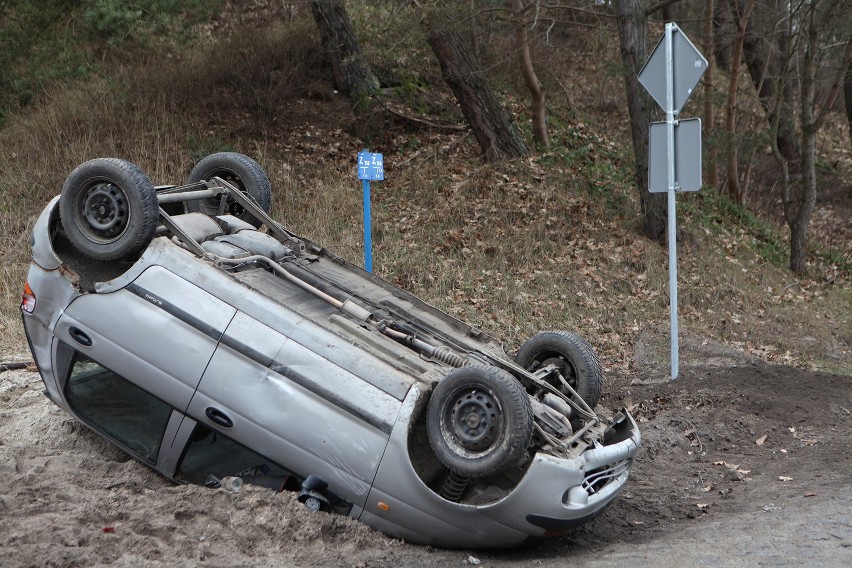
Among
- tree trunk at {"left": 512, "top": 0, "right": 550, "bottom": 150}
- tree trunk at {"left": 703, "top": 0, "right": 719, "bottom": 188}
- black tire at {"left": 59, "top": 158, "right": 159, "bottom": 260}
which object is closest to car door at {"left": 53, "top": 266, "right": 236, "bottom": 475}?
black tire at {"left": 59, "top": 158, "right": 159, "bottom": 260}

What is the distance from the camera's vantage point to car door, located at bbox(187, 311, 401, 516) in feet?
16.8

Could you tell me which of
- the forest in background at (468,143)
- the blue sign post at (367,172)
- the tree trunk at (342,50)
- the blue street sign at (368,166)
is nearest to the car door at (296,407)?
the blue sign post at (367,172)

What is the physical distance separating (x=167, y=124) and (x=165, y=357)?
11.0 metres

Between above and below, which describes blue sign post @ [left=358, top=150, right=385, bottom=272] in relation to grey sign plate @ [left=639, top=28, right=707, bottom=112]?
below

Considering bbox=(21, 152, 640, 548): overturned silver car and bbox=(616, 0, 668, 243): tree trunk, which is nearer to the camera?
bbox=(21, 152, 640, 548): overturned silver car

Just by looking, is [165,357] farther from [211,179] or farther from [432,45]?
[432,45]

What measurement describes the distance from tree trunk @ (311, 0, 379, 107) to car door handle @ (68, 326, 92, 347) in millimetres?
10821

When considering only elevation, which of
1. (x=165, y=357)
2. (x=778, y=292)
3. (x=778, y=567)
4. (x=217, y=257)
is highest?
(x=217, y=257)

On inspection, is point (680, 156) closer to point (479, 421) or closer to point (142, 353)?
point (479, 421)

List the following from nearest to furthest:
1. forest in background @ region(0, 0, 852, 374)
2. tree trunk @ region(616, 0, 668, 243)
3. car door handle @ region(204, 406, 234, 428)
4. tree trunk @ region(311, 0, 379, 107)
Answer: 1. car door handle @ region(204, 406, 234, 428)
2. forest in background @ region(0, 0, 852, 374)
3. tree trunk @ region(616, 0, 668, 243)
4. tree trunk @ region(311, 0, 379, 107)

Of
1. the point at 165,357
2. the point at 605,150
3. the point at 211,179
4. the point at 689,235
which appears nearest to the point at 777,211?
the point at 605,150

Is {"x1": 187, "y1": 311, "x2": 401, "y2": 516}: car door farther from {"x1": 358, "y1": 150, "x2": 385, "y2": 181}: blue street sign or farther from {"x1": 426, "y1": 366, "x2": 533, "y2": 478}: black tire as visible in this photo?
{"x1": 358, "y1": 150, "x2": 385, "y2": 181}: blue street sign

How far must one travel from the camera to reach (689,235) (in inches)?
555

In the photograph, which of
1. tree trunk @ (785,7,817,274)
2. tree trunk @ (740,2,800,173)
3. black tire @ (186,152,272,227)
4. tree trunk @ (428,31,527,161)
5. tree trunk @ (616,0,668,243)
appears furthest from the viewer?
tree trunk @ (740,2,800,173)
